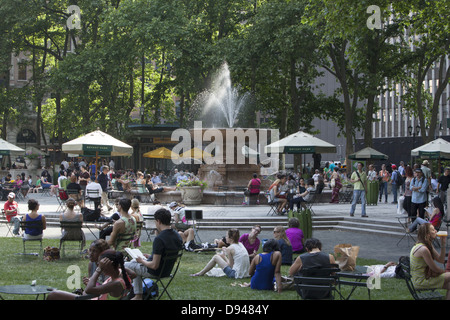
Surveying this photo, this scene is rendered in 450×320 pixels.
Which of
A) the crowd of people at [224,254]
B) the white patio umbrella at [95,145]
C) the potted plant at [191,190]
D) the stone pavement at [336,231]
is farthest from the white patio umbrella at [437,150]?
the white patio umbrella at [95,145]

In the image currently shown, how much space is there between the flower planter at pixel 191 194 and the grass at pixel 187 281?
419 inches

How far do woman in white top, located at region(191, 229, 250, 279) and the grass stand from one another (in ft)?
0.57

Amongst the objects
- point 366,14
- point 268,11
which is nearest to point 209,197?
point 366,14

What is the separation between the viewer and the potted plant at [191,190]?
2528 cm

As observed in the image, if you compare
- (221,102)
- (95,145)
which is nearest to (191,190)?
(95,145)

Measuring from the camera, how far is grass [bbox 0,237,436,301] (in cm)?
1002

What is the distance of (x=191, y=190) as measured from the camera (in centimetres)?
2528

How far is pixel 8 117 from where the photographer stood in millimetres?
49250

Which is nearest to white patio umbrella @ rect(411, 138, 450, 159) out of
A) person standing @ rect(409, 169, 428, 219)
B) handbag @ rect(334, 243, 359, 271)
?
person standing @ rect(409, 169, 428, 219)

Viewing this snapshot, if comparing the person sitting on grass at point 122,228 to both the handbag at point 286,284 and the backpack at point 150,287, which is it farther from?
the handbag at point 286,284

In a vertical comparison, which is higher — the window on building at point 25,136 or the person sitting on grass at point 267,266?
the window on building at point 25,136

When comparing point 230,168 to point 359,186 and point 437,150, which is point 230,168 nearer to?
point 359,186

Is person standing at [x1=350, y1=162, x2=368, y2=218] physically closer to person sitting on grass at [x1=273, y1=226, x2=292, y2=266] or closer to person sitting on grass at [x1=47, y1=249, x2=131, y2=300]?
person sitting on grass at [x1=273, y1=226, x2=292, y2=266]
